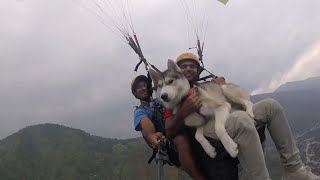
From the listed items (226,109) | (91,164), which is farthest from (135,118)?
(91,164)

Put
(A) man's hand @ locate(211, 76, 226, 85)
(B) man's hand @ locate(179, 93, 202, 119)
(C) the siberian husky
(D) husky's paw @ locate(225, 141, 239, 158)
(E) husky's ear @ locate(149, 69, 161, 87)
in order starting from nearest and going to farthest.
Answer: (D) husky's paw @ locate(225, 141, 239, 158) → (C) the siberian husky → (B) man's hand @ locate(179, 93, 202, 119) → (E) husky's ear @ locate(149, 69, 161, 87) → (A) man's hand @ locate(211, 76, 226, 85)

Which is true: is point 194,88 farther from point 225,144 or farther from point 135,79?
point 135,79

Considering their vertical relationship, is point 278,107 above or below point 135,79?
below

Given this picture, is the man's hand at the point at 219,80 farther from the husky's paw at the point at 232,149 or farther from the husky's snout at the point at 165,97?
the husky's paw at the point at 232,149

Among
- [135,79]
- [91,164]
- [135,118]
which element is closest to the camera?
[135,118]

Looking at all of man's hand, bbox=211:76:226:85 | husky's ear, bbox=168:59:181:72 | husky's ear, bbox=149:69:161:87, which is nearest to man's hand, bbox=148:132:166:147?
husky's ear, bbox=149:69:161:87

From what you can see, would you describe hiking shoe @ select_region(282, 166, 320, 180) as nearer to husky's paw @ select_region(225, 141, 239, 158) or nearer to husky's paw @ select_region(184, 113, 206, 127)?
husky's paw @ select_region(225, 141, 239, 158)
